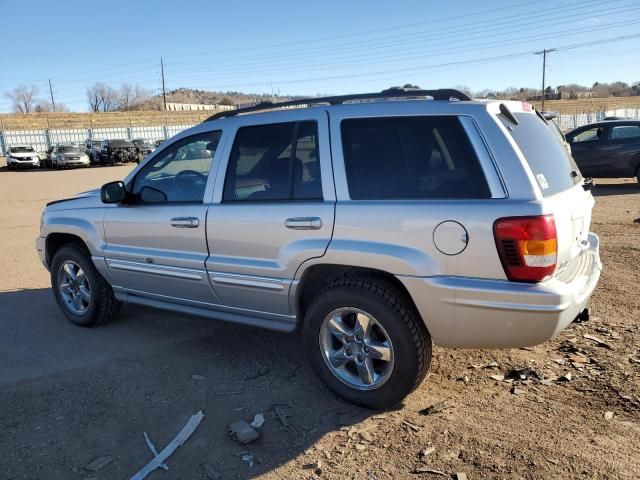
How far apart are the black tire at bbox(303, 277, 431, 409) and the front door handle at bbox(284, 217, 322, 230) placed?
0.39m

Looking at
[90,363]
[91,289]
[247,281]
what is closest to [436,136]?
[247,281]

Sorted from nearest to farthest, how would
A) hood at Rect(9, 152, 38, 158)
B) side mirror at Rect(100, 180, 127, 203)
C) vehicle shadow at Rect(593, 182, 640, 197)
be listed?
side mirror at Rect(100, 180, 127, 203) → vehicle shadow at Rect(593, 182, 640, 197) → hood at Rect(9, 152, 38, 158)

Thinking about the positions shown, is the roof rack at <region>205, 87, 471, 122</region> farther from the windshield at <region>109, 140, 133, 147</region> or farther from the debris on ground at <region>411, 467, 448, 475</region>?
the windshield at <region>109, 140, 133, 147</region>

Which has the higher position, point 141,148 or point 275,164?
point 141,148

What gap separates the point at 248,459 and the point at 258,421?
0.40 meters

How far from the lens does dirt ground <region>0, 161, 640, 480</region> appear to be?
2975 millimetres

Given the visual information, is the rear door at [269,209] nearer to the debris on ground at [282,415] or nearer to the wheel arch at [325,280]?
the wheel arch at [325,280]

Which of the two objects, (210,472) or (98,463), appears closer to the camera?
(210,472)

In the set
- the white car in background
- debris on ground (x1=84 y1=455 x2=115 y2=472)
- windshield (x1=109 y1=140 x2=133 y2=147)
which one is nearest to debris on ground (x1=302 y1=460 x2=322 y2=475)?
debris on ground (x1=84 y1=455 x2=115 y2=472)

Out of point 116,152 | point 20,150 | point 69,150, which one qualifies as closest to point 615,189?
point 116,152

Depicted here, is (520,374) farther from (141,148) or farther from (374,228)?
(141,148)

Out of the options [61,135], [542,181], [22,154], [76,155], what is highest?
[61,135]

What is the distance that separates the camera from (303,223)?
3.59 metres

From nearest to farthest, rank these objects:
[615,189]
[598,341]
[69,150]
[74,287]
Answer: [598,341]
[74,287]
[615,189]
[69,150]
